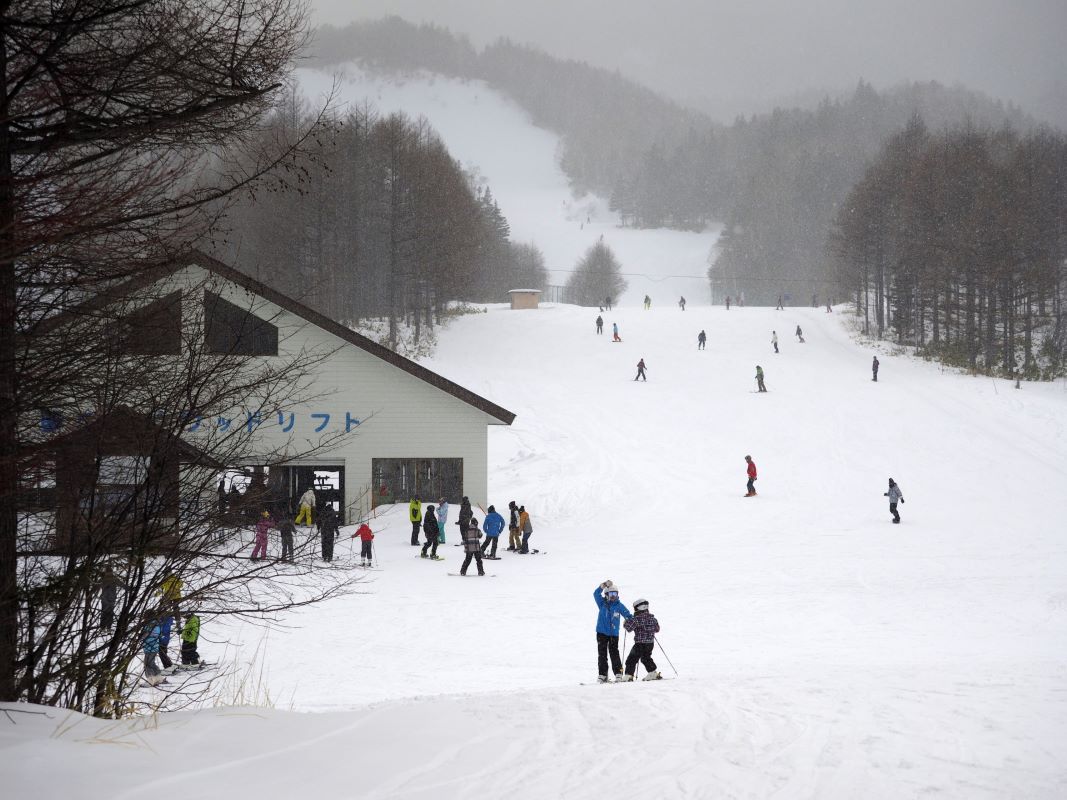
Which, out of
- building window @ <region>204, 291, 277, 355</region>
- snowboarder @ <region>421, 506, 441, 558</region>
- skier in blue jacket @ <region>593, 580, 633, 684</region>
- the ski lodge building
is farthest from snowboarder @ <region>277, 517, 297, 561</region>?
the ski lodge building

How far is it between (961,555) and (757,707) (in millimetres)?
14592

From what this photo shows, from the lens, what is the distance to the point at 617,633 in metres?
11.8

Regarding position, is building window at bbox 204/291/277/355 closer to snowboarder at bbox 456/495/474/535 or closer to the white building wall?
snowboarder at bbox 456/495/474/535

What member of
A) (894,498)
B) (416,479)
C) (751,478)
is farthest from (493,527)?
(894,498)

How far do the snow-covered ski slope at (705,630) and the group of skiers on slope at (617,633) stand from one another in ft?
1.90

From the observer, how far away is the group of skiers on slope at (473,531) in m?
19.4

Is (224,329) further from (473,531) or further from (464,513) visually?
(464,513)

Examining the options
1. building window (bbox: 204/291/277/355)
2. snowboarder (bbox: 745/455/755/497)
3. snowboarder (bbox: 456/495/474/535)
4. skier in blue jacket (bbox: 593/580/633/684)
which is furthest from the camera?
snowboarder (bbox: 745/455/755/497)

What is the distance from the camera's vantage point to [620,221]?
18000cm

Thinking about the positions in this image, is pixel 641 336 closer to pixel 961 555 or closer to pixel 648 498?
pixel 648 498

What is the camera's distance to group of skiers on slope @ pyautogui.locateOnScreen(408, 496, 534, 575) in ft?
63.7

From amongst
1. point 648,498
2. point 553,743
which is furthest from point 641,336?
point 553,743

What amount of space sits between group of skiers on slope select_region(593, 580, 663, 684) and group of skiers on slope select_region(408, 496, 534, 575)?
7787 millimetres

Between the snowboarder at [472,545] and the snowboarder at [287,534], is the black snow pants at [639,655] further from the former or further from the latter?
the snowboarder at [472,545]
